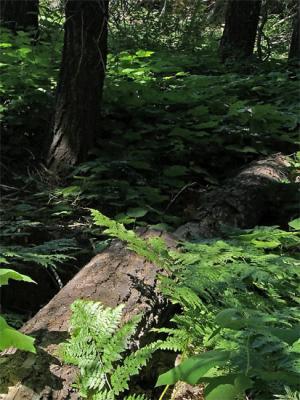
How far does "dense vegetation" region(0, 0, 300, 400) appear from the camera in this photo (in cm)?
155

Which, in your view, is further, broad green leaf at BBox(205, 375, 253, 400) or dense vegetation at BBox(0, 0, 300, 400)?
dense vegetation at BBox(0, 0, 300, 400)

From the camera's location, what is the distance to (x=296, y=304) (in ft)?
7.84

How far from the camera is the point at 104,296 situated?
2271mm

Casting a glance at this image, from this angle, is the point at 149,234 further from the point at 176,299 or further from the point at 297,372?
the point at 297,372

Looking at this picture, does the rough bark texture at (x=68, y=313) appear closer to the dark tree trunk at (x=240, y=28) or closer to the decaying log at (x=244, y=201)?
the decaying log at (x=244, y=201)

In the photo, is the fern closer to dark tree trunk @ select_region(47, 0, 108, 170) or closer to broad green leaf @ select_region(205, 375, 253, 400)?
broad green leaf @ select_region(205, 375, 253, 400)

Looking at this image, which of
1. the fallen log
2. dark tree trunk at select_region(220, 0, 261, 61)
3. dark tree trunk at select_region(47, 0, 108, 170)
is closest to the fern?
the fallen log

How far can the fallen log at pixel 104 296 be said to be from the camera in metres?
1.71

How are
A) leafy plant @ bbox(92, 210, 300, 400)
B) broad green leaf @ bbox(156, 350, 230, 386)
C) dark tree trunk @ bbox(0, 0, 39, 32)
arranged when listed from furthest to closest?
dark tree trunk @ bbox(0, 0, 39, 32) → leafy plant @ bbox(92, 210, 300, 400) → broad green leaf @ bbox(156, 350, 230, 386)

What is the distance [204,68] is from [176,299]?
710 centimetres

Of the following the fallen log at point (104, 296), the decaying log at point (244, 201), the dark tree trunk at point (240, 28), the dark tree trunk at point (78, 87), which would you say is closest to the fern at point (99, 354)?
the fallen log at point (104, 296)

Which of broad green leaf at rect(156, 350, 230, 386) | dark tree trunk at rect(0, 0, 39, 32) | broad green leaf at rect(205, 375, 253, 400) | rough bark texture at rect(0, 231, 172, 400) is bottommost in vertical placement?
rough bark texture at rect(0, 231, 172, 400)

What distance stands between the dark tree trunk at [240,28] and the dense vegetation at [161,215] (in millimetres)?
770

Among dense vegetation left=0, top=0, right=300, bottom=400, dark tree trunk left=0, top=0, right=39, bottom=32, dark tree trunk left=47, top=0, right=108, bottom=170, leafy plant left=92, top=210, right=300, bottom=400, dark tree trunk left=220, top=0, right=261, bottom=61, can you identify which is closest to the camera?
leafy plant left=92, top=210, right=300, bottom=400
